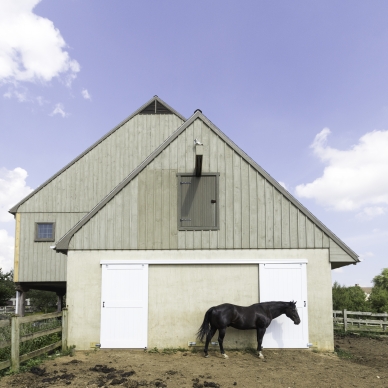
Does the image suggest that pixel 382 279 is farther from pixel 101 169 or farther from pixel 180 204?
pixel 180 204

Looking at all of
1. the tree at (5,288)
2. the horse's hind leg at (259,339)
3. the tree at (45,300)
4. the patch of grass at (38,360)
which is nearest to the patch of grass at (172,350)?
the horse's hind leg at (259,339)

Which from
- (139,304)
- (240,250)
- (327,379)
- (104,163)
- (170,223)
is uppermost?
(104,163)

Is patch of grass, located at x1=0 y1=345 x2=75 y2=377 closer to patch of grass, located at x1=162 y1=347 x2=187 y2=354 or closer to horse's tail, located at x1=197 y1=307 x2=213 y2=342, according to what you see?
patch of grass, located at x1=162 y1=347 x2=187 y2=354

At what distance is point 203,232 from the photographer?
1170 cm

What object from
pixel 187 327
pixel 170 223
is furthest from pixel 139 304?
pixel 170 223

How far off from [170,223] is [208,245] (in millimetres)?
1193

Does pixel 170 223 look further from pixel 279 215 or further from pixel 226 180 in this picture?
pixel 279 215

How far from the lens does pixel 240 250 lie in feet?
38.2

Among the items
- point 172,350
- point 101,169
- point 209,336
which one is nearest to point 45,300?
point 101,169

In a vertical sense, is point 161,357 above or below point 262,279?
below

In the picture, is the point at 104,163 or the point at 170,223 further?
the point at 104,163

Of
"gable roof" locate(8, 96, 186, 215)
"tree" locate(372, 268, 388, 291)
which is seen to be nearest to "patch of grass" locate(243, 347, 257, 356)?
"gable roof" locate(8, 96, 186, 215)

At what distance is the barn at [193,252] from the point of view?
37.3ft

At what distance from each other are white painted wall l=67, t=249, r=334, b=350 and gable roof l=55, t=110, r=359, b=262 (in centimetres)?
46
